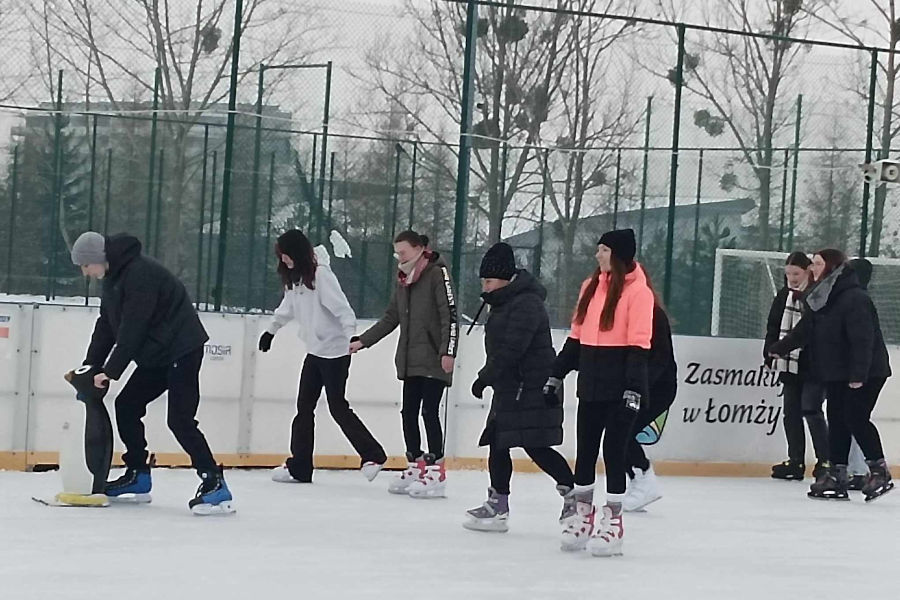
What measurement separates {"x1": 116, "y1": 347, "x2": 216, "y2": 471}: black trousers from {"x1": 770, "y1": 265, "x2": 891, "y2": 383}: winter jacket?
12.5 ft

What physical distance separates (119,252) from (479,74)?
684cm

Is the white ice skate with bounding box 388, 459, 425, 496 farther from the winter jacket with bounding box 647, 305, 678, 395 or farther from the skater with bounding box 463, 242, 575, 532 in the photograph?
the skater with bounding box 463, 242, 575, 532

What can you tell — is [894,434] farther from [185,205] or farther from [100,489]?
[100,489]

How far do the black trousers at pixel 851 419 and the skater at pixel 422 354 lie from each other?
230 cm

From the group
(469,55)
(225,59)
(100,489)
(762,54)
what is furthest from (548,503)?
(762,54)

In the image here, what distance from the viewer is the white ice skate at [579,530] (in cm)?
716

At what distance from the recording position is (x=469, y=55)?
10.9m

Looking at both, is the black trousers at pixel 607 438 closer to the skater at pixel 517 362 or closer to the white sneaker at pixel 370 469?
the skater at pixel 517 362

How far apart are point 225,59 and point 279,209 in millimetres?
1177

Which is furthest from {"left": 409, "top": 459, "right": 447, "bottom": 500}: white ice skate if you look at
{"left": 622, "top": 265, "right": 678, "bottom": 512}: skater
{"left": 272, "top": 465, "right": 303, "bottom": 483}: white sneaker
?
{"left": 622, "top": 265, "right": 678, "bottom": 512}: skater

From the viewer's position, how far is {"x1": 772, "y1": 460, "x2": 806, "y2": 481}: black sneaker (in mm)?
11078

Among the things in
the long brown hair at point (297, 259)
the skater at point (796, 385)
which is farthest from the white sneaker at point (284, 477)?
the skater at point (796, 385)

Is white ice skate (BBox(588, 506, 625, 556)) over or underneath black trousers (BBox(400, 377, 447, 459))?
underneath

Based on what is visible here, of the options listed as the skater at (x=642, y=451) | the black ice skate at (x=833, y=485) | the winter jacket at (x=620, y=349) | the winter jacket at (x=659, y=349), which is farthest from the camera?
the black ice skate at (x=833, y=485)
